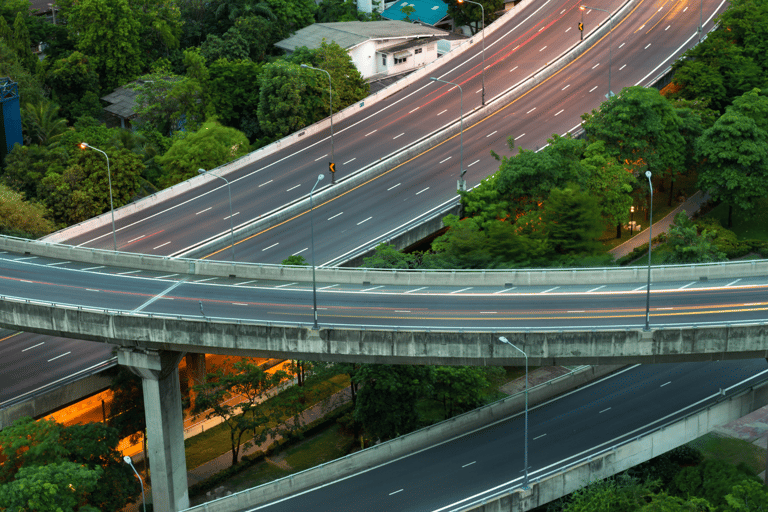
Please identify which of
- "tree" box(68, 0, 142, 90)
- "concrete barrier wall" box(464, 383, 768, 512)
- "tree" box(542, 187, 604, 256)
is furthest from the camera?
"tree" box(68, 0, 142, 90)

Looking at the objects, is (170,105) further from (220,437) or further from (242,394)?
(220,437)

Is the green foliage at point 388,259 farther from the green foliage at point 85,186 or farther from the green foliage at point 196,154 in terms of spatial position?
the green foliage at point 85,186

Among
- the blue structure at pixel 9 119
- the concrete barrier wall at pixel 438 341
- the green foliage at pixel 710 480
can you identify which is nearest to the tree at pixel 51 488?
the concrete barrier wall at pixel 438 341

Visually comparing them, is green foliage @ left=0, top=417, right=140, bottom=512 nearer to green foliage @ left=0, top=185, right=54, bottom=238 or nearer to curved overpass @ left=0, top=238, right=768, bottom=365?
curved overpass @ left=0, top=238, right=768, bottom=365

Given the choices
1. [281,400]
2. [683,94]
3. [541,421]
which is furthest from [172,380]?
[683,94]

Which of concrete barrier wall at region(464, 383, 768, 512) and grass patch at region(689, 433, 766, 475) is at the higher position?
concrete barrier wall at region(464, 383, 768, 512)

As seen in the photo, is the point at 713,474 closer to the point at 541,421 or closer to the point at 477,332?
the point at 541,421

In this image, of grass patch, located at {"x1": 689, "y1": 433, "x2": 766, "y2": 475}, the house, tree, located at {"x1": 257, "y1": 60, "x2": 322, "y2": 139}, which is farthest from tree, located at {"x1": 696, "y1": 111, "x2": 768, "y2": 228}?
the house
